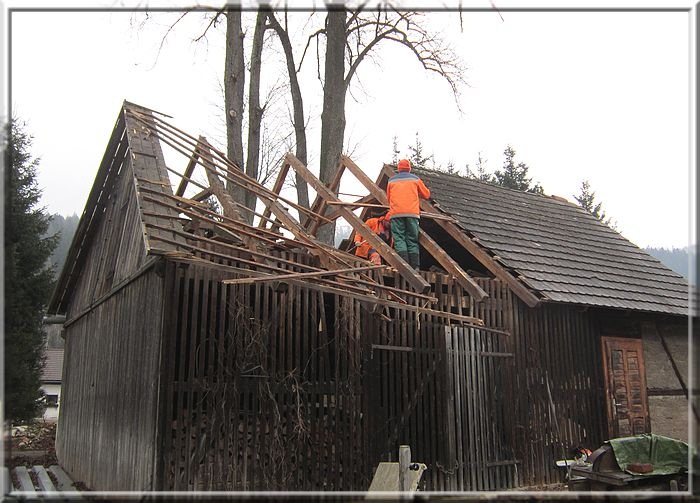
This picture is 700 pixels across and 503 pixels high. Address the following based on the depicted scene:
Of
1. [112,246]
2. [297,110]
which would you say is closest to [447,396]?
[112,246]

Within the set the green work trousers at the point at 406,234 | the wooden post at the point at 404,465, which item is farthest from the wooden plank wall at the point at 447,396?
the wooden post at the point at 404,465

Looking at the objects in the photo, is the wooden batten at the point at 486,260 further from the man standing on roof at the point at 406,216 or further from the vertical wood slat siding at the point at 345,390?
the man standing on roof at the point at 406,216

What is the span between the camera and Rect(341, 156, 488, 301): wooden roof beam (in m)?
9.16

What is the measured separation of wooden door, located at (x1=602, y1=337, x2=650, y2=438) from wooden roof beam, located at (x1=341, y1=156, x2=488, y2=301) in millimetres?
3551

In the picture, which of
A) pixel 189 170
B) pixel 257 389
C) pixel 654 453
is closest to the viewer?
A: pixel 654 453

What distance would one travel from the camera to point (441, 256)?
31.6ft

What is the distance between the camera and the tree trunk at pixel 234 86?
14484 mm

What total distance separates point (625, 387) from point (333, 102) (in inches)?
351

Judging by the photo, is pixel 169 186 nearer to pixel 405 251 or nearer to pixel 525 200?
pixel 405 251

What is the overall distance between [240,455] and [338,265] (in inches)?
105

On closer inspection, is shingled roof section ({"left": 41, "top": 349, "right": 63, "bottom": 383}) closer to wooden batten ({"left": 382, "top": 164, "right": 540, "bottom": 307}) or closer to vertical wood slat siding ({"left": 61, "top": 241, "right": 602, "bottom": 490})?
vertical wood slat siding ({"left": 61, "top": 241, "right": 602, "bottom": 490})

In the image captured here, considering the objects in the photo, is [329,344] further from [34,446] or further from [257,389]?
[34,446]

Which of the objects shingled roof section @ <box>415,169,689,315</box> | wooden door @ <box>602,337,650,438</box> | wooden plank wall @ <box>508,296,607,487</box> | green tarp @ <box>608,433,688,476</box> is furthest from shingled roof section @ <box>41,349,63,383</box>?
green tarp @ <box>608,433,688,476</box>

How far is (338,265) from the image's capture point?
8.39m
